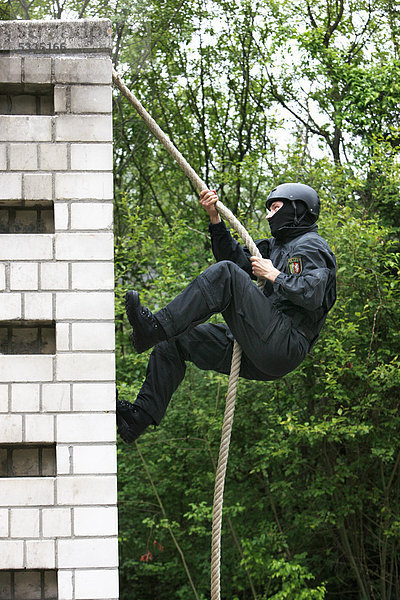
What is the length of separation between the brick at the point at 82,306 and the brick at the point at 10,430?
43 cm

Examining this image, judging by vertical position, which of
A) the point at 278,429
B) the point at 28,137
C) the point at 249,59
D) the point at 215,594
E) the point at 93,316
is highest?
the point at 249,59

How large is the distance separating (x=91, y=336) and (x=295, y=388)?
16.1ft

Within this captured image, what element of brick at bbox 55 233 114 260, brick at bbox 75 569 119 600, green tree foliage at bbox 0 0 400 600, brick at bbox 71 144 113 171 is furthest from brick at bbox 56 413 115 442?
green tree foliage at bbox 0 0 400 600

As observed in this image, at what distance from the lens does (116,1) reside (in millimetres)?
8875

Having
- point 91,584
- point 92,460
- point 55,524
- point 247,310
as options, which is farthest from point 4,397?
point 247,310

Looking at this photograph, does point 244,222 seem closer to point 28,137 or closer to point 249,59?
point 249,59

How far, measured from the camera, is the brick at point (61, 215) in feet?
10.6

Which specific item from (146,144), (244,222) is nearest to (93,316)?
(244,222)

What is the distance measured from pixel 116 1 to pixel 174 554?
590 centimetres

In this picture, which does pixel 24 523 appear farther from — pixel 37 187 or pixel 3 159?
pixel 3 159

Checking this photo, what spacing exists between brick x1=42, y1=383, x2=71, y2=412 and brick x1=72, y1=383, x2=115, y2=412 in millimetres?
27

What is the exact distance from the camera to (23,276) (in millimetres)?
3205

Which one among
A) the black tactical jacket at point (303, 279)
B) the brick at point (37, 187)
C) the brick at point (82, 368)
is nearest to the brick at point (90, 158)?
the brick at point (37, 187)

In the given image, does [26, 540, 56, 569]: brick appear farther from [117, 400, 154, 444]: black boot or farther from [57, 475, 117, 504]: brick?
[117, 400, 154, 444]: black boot
